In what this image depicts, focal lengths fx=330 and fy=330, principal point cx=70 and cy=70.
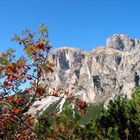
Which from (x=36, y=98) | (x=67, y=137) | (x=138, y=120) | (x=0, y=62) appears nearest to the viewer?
(x=0, y=62)

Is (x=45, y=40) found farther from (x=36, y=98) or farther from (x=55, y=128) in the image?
(x=55, y=128)

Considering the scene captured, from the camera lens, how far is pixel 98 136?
36.8m

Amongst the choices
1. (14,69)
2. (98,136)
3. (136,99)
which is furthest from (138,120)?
(14,69)

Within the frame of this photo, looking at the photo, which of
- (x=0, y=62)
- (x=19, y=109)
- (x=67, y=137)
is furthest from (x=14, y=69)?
(x=67, y=137)

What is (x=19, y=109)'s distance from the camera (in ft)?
64.0

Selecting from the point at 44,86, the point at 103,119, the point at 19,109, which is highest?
the point at 103,119

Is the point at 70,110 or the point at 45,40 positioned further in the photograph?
the point at 70,110

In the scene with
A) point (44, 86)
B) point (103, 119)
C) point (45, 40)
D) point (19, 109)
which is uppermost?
point (103, 119)

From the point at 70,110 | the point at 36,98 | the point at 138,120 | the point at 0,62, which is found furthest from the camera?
the point at 138,120

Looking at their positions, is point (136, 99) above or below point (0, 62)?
above

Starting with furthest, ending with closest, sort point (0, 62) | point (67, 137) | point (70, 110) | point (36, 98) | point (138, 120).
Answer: point (138, 120), point (70, 110), point (67, 137), point (36, 98), point (0, 62)

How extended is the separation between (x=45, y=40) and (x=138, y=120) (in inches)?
876

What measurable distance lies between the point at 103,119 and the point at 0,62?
2372 centimetres

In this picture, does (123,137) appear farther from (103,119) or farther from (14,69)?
(14,69)
